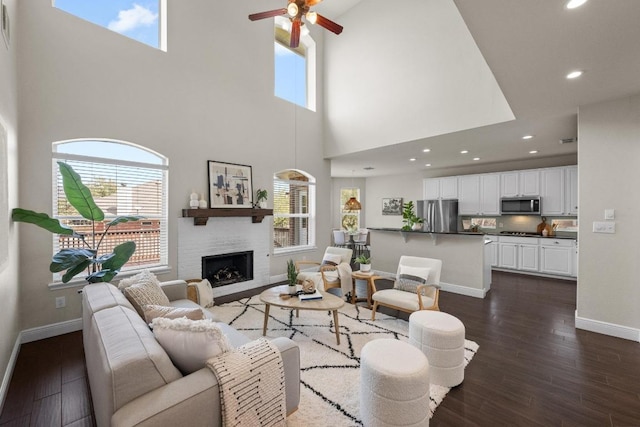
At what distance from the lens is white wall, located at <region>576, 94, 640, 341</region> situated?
3.28 metres

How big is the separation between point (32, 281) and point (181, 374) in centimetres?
308

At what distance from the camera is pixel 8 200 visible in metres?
2.54

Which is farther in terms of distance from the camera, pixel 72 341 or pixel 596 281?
pixel 596 281

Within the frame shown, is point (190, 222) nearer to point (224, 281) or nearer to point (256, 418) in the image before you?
point (224, 281)

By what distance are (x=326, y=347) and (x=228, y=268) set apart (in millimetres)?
2894

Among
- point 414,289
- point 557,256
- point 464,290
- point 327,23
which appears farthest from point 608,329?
point 327,23

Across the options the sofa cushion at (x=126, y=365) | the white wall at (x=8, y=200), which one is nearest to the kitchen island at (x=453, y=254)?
the sofa cushion at (x=126, y=365)

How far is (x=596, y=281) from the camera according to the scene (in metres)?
3.51

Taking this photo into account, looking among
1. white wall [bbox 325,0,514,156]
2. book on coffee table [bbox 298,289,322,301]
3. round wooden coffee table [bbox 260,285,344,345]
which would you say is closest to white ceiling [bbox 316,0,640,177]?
white wall [bbox 325,0,514,156]

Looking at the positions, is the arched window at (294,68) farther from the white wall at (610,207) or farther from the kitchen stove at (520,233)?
the kitchen stove at (520,233)

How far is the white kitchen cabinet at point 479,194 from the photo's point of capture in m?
7.15

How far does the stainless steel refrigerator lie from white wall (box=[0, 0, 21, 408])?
7.71 metres

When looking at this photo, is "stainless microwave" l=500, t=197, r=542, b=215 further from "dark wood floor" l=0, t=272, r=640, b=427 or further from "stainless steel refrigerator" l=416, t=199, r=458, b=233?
"dark wood floor" l=0, t=272, r=640, b=427

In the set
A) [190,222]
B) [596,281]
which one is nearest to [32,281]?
[190,222]
